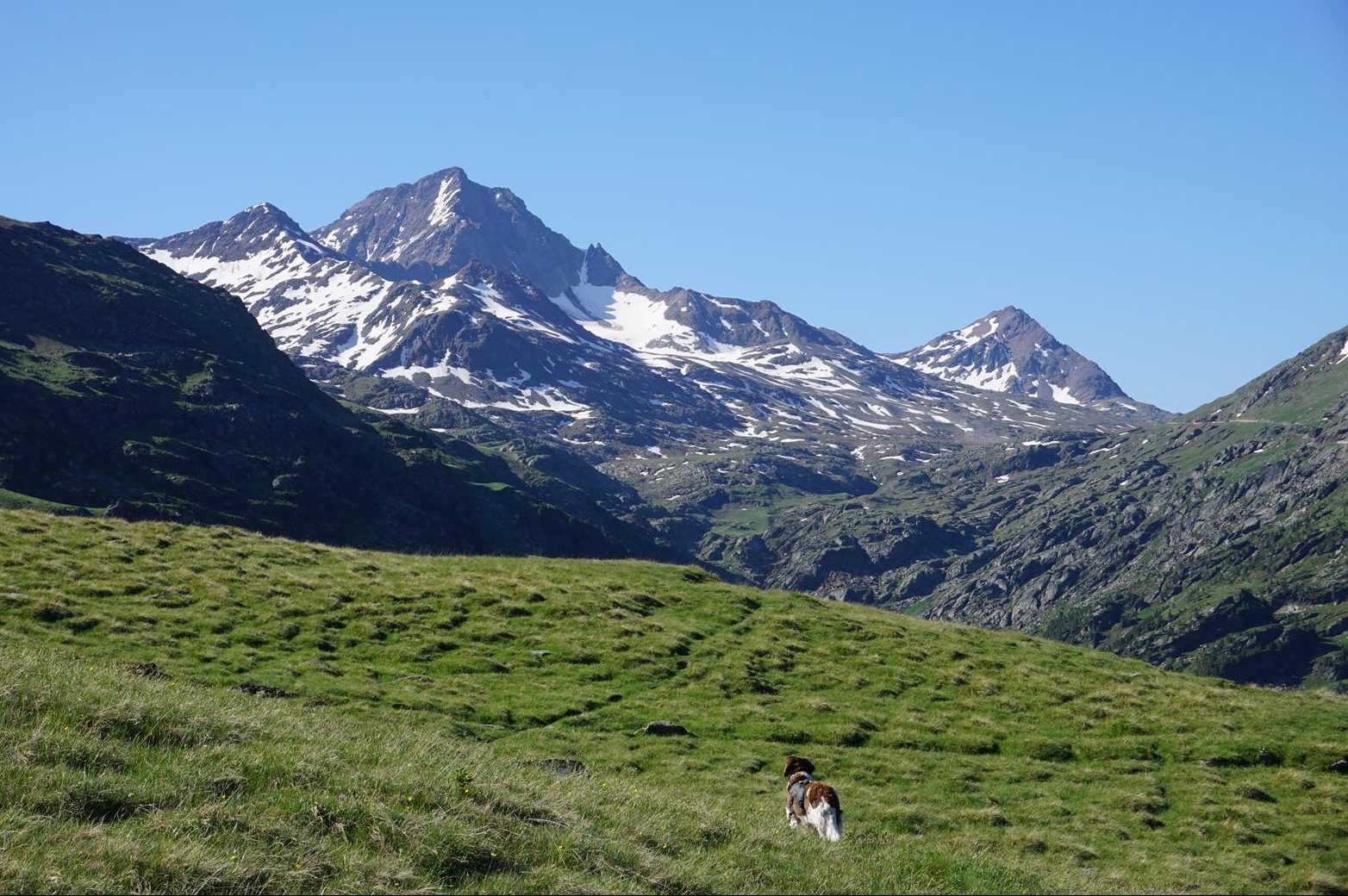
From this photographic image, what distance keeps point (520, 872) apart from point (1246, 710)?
37.0 meters

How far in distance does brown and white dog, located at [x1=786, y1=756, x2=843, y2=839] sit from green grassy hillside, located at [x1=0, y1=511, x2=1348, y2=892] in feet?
4.70

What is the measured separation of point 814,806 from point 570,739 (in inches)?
471

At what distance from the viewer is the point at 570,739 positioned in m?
30.7

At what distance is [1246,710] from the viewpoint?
1532 inches

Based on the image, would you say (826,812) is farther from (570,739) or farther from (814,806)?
(570,739)

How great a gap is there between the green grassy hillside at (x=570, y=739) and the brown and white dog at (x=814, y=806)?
1.43 m

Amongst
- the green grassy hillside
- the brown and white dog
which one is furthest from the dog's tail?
the green grassy hillside

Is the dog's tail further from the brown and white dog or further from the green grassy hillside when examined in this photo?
the green grassy hillside

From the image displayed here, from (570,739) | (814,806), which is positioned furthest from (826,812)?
(570,739)

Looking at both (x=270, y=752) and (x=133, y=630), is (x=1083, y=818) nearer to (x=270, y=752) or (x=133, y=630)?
(x=270, y=752)

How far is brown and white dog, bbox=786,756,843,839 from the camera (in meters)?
20.1

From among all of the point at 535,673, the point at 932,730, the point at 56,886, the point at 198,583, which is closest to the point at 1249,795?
the point at 932,730

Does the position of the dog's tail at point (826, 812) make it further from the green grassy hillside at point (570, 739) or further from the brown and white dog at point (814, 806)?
the green grassy hillside at point (570, 739)

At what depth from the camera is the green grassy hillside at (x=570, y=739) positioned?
13.3 metres
